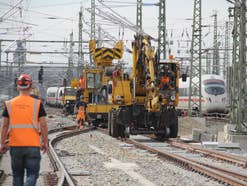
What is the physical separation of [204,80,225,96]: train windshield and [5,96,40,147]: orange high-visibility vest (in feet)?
145

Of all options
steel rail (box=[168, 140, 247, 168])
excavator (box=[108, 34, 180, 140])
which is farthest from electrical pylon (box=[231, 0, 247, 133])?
steel rail (box=[168, 140, 247, 168])

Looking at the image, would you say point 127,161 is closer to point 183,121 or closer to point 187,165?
point 187,165

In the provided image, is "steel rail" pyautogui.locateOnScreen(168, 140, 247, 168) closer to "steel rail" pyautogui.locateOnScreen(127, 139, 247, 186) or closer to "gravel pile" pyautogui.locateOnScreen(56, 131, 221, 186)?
"steel rail" pyautogui.locateOnScreen(127, 139, 247, 186)

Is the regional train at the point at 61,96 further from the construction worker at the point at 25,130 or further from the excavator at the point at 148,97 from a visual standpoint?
the construction worker at the point at 25,130

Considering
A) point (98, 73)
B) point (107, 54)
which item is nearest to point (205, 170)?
point (98, 73)

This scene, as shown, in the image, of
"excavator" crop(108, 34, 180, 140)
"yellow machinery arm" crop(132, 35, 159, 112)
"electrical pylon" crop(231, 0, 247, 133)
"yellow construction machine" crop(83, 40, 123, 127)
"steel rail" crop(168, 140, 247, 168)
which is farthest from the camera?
"yellow construction machine" crop(83, 40, 123, 127)

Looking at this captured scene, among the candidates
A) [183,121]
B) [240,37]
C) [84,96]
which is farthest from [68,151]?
[183,121]

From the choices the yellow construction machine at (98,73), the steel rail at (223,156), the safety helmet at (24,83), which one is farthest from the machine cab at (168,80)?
the safety helmet at (24,83)

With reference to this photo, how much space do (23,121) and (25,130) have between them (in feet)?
0.38

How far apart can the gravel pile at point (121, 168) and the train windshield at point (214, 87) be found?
31.7 m

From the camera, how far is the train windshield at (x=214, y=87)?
5078 cm

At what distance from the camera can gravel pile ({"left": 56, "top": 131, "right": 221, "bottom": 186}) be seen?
37.8 ft

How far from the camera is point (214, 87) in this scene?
168ft

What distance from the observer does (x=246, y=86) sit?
82.3 feet
